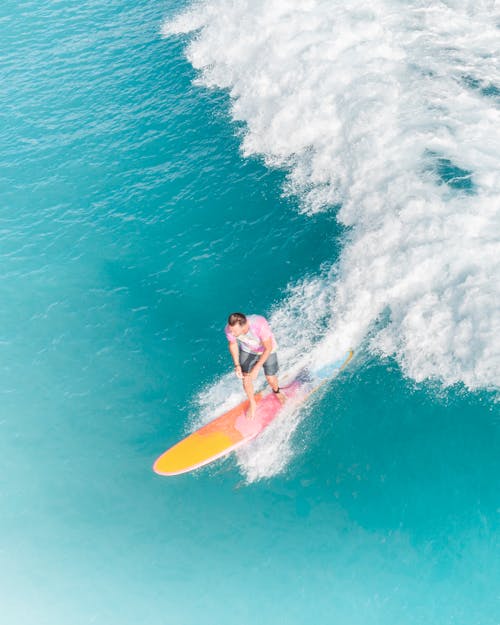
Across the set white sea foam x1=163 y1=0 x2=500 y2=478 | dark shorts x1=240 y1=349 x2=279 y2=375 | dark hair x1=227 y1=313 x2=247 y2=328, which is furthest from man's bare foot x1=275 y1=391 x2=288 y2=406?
dark hair x1=227 y1=313 x2=247 y2=328

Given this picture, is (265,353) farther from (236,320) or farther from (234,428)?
(234,428)

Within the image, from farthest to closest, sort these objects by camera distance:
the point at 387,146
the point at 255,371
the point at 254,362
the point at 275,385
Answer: the point at 387,146
the point at 275,385
the point at 254,362
the point at 255,371

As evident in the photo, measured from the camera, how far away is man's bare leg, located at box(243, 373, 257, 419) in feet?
36.9

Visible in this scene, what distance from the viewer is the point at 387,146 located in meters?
16.3

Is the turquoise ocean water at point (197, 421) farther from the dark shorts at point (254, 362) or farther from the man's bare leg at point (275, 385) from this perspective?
the dark shorts at point (254, 362)

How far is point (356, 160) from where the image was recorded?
16.2 meters

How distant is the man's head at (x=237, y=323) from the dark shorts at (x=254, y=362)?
1186mm

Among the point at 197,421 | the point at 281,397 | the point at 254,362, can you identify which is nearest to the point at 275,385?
the point at 281,397

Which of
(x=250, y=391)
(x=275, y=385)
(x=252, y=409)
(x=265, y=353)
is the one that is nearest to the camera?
(x=265, y=353)

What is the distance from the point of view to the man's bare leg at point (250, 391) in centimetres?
1126

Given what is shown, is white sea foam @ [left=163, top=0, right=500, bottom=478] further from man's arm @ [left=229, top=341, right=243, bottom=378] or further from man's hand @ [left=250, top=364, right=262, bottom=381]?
man's arm @ [left=229, top=341, right=243, bottom=378]

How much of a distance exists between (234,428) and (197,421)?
0.99 m

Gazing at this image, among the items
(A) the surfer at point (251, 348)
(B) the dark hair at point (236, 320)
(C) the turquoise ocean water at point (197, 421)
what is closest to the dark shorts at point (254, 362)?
(A) the surfer at point (251, 348)

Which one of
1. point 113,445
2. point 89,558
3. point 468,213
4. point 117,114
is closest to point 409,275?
point 468,213
